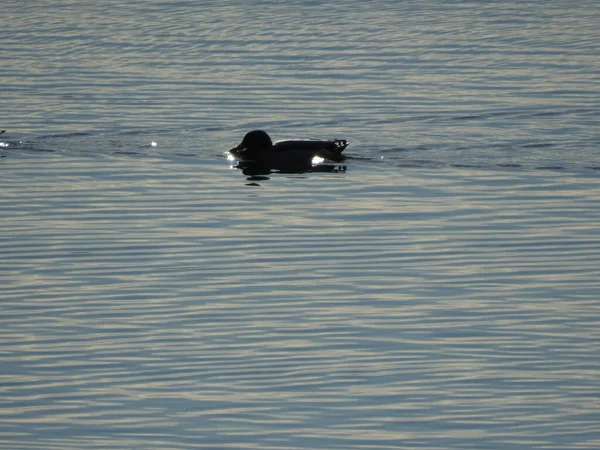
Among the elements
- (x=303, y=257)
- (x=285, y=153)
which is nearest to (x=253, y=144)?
(x=285, y=153)

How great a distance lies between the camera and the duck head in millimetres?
20750

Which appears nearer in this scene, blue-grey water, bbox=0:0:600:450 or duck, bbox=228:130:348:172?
blue-grey water, bbox=0:0:600:450

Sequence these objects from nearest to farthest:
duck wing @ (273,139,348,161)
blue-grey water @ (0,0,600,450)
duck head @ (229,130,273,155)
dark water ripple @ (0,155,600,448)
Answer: dark water ripple @ (0,155,600,448) < blue-grey water @ (0,0,600,450) < duck wing @ (273,139,348,161) < duck head @ (229,130,273,155)

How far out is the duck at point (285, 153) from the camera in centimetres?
2044

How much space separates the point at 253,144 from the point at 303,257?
6.30m

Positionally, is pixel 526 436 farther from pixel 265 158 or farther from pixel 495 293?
pixel 265 158

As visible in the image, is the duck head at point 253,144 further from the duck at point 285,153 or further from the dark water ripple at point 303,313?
the dark water ripple at point 303,313

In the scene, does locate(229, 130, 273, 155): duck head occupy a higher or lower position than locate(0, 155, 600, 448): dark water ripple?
higher

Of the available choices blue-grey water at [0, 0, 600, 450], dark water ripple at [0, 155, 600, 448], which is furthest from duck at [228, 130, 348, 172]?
dark water ripple at [0, 155, 600, 448]

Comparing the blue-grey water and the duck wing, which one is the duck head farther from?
the blue-grey water

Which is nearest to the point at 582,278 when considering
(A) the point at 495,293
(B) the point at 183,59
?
(A) the point at 495,293

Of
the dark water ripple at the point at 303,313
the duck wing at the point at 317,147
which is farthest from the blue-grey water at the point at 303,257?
the duck wing at the point at 317,147

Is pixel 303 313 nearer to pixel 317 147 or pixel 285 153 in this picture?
pixel 317 147

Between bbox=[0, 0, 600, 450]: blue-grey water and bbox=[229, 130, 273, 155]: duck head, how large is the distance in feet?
1.14
